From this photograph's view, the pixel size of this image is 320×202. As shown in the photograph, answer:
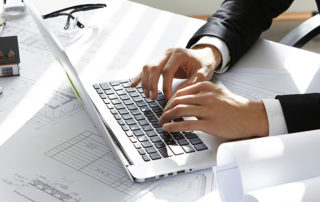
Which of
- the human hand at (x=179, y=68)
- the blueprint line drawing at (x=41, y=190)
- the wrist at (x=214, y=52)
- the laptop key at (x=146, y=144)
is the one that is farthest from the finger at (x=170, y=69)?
the blueprint line drawing at (x=41, y=190)

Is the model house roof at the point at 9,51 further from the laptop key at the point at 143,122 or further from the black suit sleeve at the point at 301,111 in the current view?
the black suit sleeve at the point at 301,111

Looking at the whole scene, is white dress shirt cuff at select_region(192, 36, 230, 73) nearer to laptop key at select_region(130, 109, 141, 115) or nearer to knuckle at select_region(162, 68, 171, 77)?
knuckle at select_region(162, 68, 171, 77)

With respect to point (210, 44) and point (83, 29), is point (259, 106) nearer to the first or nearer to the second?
point (210, 44)

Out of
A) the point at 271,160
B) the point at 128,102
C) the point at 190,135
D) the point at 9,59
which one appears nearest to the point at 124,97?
the point at 128,102

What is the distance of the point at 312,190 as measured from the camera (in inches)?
33.1

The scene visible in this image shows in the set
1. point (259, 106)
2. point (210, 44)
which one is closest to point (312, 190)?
point (259, 106)

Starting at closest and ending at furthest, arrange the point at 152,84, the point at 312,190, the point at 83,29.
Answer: the point at 312,190
the point at 152,84
the point at 83,29

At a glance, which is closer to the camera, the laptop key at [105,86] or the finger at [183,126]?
the finger at [183,126]

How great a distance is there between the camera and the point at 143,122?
1.20 m

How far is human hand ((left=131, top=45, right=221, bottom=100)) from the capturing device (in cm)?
130

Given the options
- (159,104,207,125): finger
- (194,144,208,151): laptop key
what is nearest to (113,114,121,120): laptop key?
(159,104,207,125): finger

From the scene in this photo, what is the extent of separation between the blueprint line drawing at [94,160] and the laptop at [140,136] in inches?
0.8

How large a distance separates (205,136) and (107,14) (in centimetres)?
80

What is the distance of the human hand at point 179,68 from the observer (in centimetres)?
130
